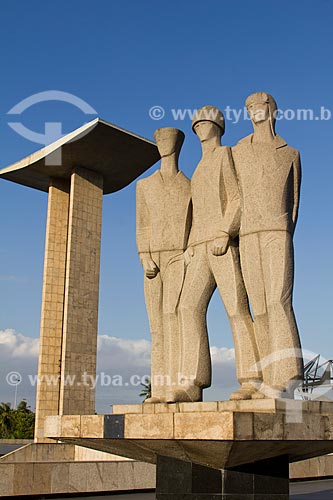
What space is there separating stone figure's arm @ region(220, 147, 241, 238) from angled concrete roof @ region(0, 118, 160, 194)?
41.4 ft

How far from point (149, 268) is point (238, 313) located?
135 centimetres

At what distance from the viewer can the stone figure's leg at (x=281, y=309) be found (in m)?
6.07

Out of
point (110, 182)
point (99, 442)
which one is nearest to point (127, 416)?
point (99, 442)

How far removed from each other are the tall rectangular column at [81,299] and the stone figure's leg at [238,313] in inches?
540

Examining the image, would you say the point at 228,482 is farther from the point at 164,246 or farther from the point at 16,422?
the point at 16,422

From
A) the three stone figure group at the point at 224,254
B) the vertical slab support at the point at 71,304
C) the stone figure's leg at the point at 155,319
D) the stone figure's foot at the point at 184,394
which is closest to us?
the three stone figure group at the point at 224,254

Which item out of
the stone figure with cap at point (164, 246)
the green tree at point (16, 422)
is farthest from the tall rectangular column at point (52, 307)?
the green tree at point (16, 422)

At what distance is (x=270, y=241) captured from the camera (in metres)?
6.41

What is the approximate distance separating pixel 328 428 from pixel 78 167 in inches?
652

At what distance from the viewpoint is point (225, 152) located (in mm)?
6906

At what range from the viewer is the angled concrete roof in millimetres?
19531

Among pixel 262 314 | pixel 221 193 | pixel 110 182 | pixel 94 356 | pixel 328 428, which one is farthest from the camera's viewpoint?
pixel 110 182

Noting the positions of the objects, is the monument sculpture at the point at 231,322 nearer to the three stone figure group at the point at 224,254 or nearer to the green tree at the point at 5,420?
the three stone figure group at the point at 224,254

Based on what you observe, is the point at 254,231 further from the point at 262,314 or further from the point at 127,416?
the point at 127,416
